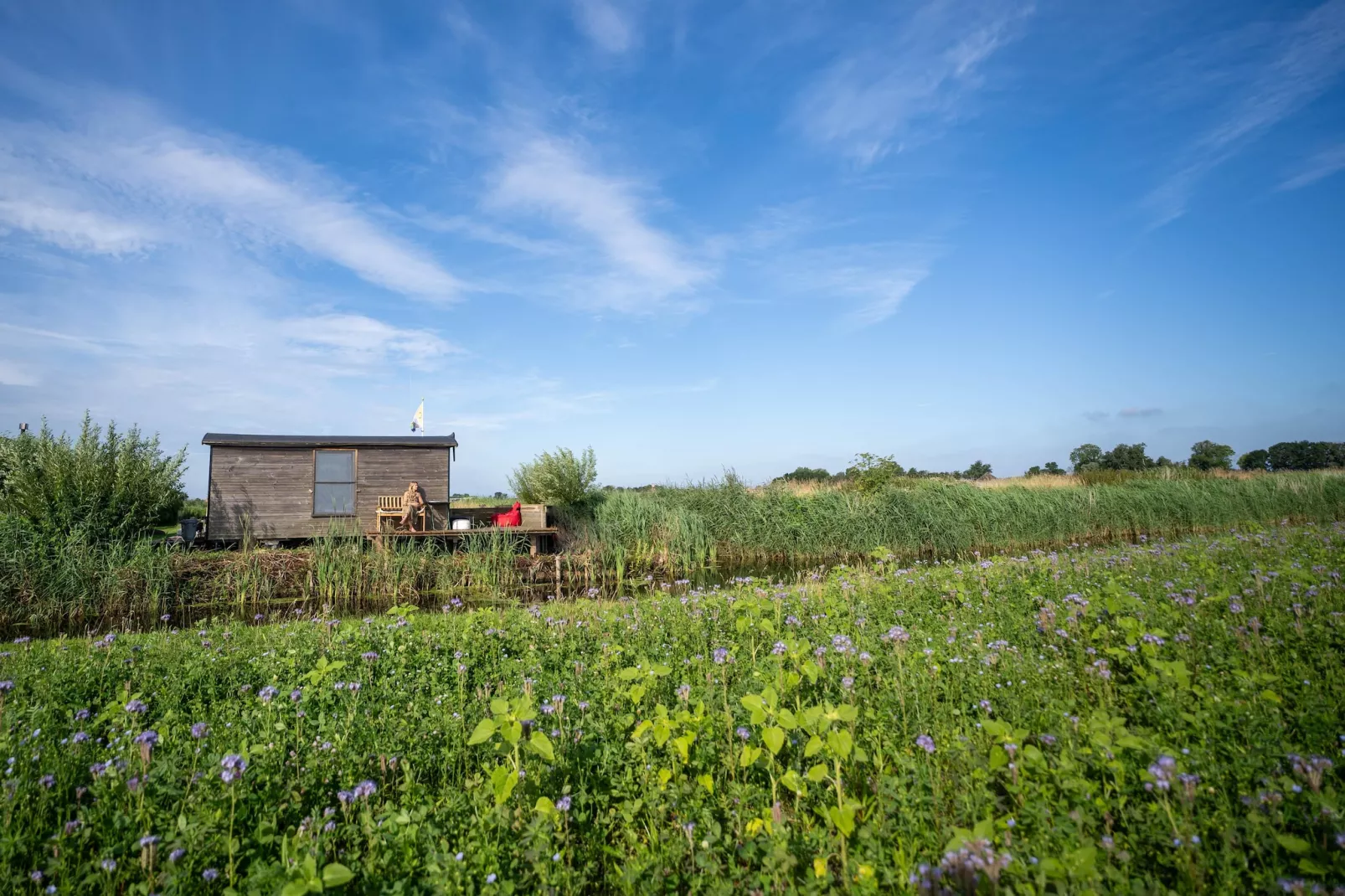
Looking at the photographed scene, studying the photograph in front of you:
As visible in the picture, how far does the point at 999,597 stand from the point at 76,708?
783 centimetres

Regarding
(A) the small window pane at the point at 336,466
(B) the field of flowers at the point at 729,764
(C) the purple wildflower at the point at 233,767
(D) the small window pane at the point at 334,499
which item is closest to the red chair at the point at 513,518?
(D) the small window pane at the point at 334,499

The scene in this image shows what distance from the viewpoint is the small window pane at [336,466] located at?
59.2ft

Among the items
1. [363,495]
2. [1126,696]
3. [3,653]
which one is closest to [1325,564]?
[1126,696]

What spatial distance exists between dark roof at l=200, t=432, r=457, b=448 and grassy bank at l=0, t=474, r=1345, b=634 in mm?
3639

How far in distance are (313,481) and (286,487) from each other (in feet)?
2.38

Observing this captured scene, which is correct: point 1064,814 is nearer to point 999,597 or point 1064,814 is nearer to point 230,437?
point 999,597

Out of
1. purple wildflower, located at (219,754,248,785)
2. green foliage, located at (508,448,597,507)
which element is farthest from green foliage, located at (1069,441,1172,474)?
purple wildflower, located at (219,754,248,785)

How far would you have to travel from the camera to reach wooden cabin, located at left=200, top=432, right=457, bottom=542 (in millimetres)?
17266

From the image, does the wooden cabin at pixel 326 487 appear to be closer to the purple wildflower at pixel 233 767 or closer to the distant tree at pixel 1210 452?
the purple wildflower at pixel 233 767

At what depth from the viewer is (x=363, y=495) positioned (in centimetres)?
1819

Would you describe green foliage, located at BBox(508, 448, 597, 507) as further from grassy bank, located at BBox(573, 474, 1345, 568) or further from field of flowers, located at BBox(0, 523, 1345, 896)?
field of flowers, located at BBox(0, 523, 1345, 896)

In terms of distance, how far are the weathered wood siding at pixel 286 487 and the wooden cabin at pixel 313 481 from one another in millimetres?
21

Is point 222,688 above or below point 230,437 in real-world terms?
below

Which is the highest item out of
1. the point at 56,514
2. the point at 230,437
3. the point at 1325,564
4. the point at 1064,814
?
the point at 230,437
